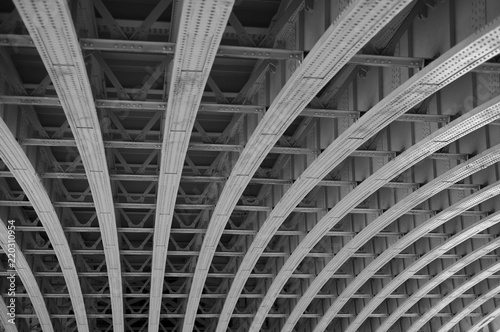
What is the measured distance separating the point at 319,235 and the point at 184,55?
1395cm

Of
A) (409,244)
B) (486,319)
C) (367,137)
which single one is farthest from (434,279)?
(367,137)

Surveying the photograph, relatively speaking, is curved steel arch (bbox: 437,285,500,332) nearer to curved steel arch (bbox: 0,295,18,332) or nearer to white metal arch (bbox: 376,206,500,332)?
white metal arch (bbox: 376,206,500,332)

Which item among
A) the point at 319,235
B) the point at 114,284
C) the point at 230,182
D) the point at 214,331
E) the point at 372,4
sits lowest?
the point at 214,331

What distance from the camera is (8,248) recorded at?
2147 cm

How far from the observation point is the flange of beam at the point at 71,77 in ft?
32.1

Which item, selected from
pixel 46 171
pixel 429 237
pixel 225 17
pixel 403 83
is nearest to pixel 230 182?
pixel 46 171

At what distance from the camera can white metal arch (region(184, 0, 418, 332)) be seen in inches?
393

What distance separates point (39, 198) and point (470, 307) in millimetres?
27313

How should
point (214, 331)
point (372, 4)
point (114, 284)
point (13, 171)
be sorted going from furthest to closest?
point (214, 331), point (114, 284), point (13, 171), point (372, 4)

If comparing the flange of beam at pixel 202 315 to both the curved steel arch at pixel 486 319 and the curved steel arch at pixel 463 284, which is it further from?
the curved steel arch at pixel 463 284

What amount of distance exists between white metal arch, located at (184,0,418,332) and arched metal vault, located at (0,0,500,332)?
0.04m

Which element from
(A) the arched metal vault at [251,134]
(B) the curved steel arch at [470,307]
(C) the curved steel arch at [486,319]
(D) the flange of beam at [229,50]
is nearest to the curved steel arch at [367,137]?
(A) the arched metal vault at [251,134]

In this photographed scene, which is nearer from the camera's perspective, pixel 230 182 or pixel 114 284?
pixel 230 182

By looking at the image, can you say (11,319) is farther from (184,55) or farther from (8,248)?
(184,55)
